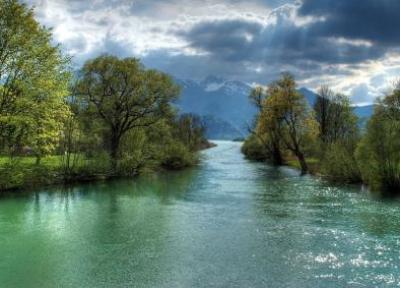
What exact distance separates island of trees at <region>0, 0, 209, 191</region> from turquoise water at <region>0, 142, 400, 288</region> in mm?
6228

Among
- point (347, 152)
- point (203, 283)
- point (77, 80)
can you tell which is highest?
point (77, 80)

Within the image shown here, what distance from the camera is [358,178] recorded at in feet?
177

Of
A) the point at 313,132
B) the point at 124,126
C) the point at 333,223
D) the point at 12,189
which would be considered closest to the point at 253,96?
the point at 313,132

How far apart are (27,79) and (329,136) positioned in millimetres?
73170

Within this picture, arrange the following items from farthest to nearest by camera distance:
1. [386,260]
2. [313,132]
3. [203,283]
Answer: [313,132] → [386,260] → [203,283]

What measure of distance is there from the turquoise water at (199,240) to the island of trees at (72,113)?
6.23 metres

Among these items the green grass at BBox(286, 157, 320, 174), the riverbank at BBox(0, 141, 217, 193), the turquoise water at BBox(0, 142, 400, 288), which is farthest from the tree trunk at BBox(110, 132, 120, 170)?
the green grass at BBox(286, 157, 320, 174)

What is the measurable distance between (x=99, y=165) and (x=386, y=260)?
143ft

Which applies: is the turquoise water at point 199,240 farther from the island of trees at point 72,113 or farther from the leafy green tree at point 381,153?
the island of trees at point 72,113

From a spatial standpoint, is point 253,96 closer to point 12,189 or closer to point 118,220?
point 12,189

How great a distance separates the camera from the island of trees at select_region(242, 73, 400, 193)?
151ft

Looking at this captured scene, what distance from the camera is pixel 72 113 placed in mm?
44125

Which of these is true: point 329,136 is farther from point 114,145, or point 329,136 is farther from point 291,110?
point 114,145

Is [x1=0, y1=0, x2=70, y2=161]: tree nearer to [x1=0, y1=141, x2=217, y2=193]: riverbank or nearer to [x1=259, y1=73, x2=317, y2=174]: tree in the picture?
[x1=0, y1=141, x2=217, y2=193]: riverbank
